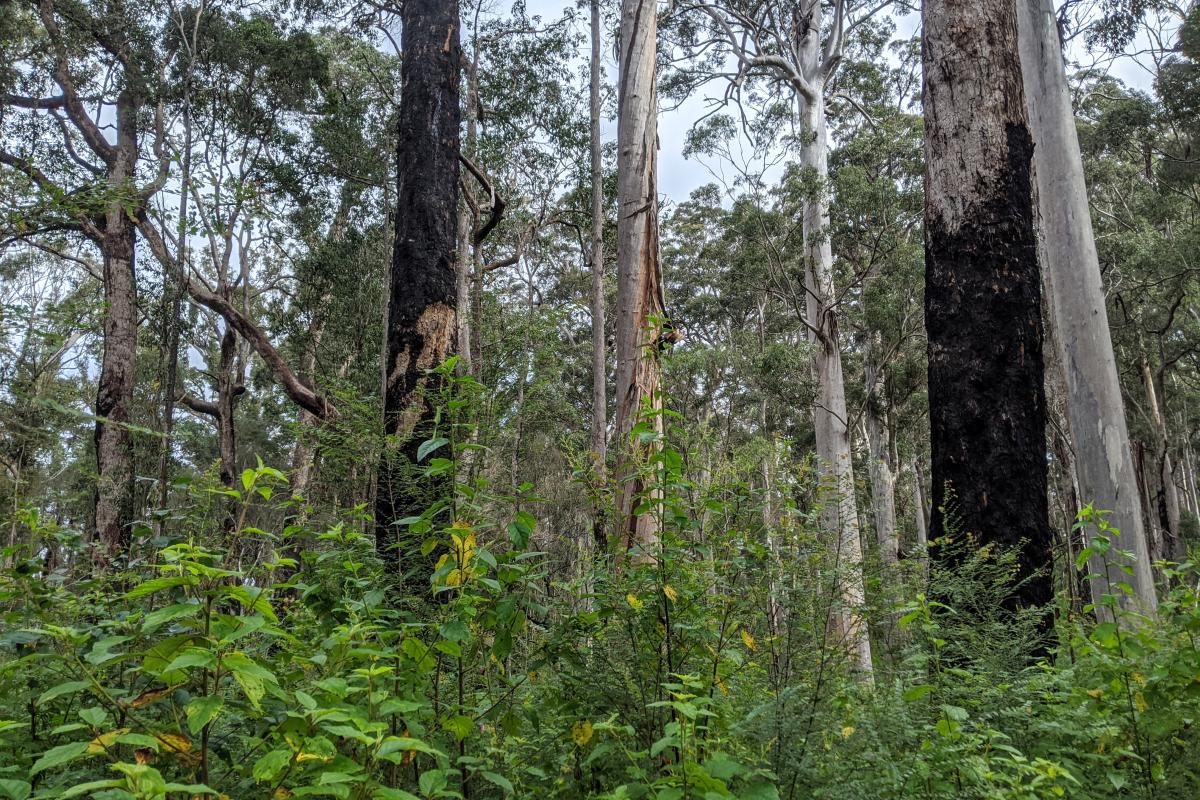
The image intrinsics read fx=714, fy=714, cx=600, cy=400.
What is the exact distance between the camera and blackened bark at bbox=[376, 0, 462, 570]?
4.02 m

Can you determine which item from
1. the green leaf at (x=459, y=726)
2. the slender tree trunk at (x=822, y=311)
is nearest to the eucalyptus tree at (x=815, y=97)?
the slender tree trunk at (x=822, y=311)

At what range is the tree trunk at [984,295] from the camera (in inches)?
111

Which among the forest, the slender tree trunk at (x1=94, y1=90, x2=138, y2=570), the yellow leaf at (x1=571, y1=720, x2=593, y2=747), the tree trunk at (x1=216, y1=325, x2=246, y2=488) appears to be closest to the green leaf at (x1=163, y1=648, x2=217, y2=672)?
the forest

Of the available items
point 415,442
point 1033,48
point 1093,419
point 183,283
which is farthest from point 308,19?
point 1093,419

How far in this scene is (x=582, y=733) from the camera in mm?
1815

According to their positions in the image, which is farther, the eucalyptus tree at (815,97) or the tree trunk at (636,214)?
the eucalyptus tree at (815,97)

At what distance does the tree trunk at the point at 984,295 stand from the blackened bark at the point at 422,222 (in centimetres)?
243

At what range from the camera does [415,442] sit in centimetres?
358

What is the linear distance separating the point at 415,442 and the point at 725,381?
62.2 feet

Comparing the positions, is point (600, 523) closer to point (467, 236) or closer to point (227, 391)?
point (467, 236)

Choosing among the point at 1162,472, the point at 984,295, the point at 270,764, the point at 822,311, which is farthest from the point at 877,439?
the point at 270,764

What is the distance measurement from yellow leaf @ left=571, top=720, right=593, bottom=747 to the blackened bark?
186 cm

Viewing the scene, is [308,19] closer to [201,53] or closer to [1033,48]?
[201,53]

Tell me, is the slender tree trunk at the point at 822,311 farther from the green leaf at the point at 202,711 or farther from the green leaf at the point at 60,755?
the green leaf at the point at 60,755
